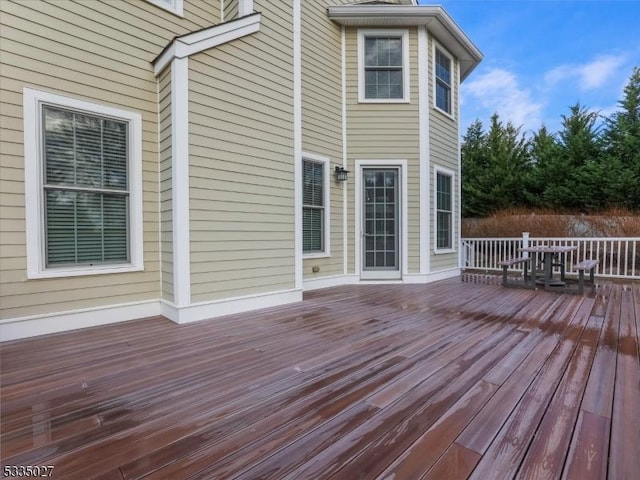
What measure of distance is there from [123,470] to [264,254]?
320cm

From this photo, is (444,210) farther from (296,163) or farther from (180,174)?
(180,174)

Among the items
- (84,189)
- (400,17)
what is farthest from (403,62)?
(84,189)

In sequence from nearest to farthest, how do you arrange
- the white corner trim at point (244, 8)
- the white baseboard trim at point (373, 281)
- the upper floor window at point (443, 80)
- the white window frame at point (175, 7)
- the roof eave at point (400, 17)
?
the white window frame at point (175, 7)
the white corner trim at point (244, 8)
the roof eave at point (400, 17)
the white baseboard trim at point (373, 281)
the upper floor window at point (443, 80)

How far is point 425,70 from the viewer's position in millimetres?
6504

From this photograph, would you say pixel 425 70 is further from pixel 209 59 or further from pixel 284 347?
pixel 284 347

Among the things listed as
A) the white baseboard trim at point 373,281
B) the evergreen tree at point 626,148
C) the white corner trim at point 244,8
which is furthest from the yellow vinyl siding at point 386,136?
the evergreen tree at point 626,148

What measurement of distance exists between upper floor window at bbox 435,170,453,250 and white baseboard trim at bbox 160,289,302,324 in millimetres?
3781

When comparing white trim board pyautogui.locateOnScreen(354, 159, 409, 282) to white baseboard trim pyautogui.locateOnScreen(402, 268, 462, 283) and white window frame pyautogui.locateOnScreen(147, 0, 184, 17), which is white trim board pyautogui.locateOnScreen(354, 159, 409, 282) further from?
white window frame pyautogui.locateOnScreen(147, 0, 184, 17)

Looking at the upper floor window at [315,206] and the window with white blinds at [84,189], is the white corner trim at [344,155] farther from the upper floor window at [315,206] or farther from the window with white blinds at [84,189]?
the window with white blinds at [84,189]

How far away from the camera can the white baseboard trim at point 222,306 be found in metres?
3.76

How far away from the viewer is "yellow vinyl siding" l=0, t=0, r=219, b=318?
10.3 feet

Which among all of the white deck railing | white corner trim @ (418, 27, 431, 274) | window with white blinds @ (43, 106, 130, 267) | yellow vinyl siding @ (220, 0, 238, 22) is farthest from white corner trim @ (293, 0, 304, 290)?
the white deck railing

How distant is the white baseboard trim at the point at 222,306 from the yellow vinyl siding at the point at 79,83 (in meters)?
0.46

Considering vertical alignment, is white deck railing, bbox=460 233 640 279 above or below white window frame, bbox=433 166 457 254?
below
